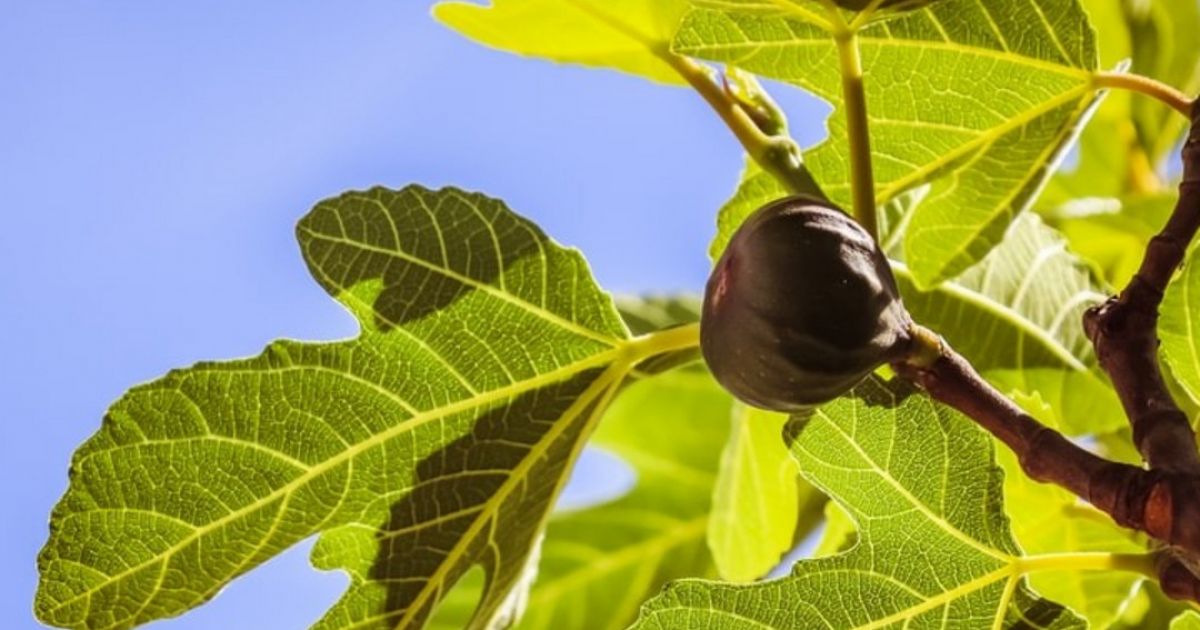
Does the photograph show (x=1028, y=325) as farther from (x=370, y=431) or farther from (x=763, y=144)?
(x=370, y=431)

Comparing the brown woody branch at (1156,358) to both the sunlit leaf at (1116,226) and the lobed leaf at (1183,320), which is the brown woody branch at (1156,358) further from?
the sunlit leaf at (1116,226)

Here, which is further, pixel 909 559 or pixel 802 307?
pixel 909 559

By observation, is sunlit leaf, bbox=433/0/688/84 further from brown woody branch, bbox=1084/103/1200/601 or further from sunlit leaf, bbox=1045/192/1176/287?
sunlit leaf, bbox=1045/192/1176/287

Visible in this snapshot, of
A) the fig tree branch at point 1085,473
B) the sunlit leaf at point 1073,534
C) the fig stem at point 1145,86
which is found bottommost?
the sunlit leaf at point 1073,534

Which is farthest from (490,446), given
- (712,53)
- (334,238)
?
(712,53)

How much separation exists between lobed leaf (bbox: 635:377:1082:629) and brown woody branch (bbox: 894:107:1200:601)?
9cm

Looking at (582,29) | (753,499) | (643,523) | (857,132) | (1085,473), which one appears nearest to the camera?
(1085,473)

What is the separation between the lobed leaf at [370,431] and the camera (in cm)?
153

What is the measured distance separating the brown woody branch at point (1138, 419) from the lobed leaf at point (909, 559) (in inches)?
3.5

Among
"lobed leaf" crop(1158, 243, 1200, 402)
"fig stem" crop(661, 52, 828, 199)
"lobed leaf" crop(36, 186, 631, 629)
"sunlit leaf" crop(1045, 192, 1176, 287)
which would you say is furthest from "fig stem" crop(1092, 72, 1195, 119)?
"sunlit leaf" crop(1045, 192, 1176, 287)

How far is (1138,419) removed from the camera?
121cm

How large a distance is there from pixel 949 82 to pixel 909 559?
1.81 feet

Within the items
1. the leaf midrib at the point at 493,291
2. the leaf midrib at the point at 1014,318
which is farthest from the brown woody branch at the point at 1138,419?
the leaf midrib at the point at 1014,318

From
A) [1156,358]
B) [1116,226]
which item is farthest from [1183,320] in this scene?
[1116,226]
